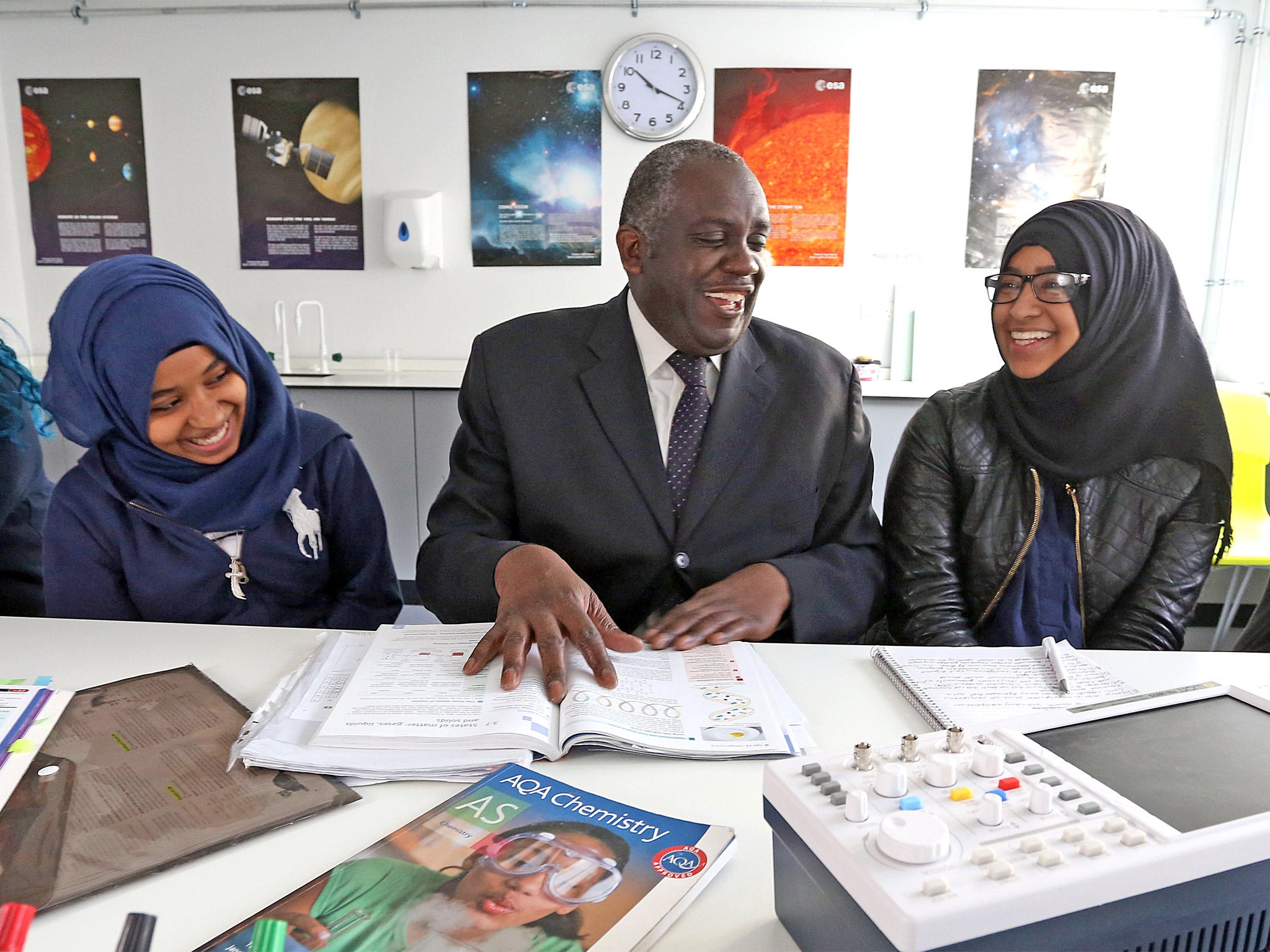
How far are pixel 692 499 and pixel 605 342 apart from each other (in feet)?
1.10

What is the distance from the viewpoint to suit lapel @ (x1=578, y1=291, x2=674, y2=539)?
147 centimetres

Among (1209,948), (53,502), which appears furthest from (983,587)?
(53,502)

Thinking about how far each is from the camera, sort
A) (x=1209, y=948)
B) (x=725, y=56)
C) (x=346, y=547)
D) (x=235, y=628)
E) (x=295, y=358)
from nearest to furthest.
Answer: (x=1209, y=948), (x=235, y=628), (x=346, y=547), (x=725, y=56), (x=295, y=358)

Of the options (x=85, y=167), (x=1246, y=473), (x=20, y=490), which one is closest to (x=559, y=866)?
(x=20, y=490)

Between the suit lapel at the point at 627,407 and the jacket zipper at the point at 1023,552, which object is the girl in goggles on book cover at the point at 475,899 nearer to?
the suit lapel at the point at 627,407

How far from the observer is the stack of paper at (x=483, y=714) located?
0.84m

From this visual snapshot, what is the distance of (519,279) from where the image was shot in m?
3.88

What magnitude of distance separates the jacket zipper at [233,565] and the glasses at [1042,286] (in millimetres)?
1331

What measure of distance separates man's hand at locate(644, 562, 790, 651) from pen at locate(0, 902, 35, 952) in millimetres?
710

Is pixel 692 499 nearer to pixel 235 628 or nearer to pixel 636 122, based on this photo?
pixel 235 628

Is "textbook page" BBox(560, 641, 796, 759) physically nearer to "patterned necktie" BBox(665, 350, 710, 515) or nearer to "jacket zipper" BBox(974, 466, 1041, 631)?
"patterned necktie" BBox(665, 350, 710, 515)

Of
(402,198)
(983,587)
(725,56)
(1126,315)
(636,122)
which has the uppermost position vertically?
(725,56)

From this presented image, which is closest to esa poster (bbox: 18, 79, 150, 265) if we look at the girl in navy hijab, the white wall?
the white wall

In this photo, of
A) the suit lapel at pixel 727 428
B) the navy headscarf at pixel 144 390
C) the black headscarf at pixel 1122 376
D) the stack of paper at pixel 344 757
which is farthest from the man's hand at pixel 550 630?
the black headscarf at pixel 1122 376
